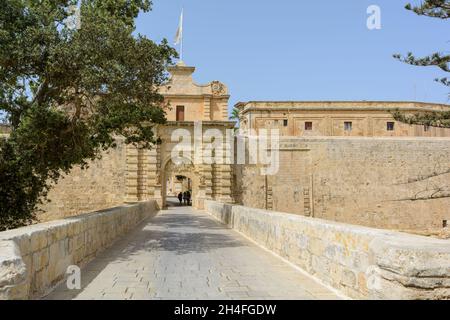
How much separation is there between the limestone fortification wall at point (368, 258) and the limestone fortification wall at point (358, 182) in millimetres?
19757

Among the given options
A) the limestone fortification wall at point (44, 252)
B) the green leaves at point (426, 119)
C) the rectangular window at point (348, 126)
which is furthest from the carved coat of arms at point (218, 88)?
the limestone fortification wall at point (44, 252)

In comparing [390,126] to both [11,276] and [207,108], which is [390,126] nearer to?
[207,108]

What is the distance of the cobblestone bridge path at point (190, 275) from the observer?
501 centimetres

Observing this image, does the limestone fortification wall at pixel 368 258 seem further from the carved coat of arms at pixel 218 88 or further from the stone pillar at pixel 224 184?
the carved coat of arms at pixel 218 88

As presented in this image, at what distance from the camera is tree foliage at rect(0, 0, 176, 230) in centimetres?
953

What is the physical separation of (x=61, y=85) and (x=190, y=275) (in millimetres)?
6667

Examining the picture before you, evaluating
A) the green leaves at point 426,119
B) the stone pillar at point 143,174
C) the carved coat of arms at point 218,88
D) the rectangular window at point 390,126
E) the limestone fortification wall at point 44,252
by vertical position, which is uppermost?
the carved coat of arms at point 218,88

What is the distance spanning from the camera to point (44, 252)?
4941 millimetres

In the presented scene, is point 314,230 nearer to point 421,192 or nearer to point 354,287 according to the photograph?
point 354,287

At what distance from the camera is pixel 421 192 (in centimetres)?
2906

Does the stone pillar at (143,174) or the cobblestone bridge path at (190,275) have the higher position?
the stone pillar at (143,174)

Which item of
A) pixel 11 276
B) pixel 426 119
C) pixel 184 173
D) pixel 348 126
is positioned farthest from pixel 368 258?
pixel 348 126

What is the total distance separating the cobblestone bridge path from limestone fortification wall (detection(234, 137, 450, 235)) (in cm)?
1765
